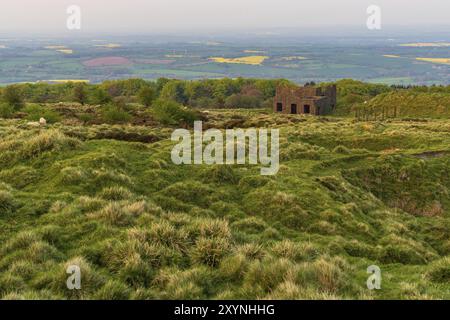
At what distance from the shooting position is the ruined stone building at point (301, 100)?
256ft

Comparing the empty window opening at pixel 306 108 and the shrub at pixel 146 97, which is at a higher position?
the shrub at pixel 146 97

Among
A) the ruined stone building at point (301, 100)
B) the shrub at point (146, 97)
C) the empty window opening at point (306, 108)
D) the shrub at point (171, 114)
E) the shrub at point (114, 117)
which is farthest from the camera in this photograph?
the empty window opening at point (306, 108)

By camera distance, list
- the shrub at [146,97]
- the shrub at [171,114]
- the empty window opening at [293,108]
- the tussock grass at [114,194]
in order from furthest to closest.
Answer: the empty window opening at [293,108] → the shrub at [146,97] → the shrub at [171,114] → the tussock grass at [114,194]

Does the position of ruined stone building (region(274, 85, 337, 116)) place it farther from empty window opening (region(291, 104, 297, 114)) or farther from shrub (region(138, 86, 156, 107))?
shrub (region(138, 86, 156, 107))

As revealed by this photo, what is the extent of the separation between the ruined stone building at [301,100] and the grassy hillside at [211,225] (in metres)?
53.3

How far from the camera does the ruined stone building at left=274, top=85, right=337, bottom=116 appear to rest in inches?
3076

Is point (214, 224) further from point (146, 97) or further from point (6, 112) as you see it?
point (146, 97)

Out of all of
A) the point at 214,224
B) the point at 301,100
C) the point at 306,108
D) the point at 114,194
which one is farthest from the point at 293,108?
the point at 214,224

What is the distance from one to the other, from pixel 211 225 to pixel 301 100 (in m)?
71.4

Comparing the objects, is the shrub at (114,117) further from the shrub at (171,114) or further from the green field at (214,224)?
the green field at (214,224)

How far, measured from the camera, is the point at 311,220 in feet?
46.8

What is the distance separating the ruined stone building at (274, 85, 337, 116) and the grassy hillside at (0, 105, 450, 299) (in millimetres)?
53283

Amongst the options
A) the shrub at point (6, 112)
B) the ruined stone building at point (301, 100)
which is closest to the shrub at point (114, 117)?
the shrub at point (6, 112)

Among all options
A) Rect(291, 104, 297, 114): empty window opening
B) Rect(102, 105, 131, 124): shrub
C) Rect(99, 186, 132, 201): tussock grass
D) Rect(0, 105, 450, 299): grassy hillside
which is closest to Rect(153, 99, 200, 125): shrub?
Rect(102, 105, 131, 124): shrub
